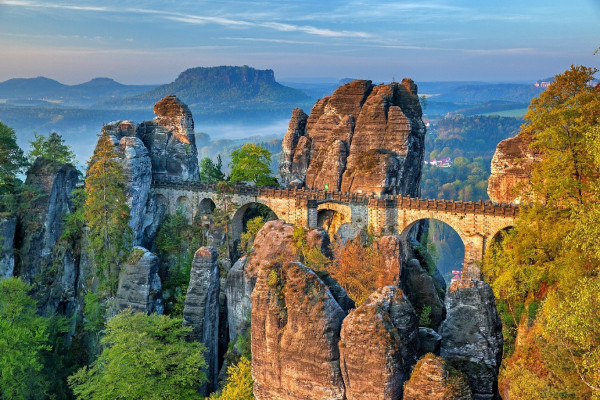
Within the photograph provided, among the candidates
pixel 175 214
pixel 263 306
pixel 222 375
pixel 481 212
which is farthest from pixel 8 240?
pixel 481 212

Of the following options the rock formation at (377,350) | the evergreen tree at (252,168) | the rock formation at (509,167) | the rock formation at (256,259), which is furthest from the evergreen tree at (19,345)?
the rock formation at (509,167)

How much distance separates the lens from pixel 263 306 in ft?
60.1

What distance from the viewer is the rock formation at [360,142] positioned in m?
45.9

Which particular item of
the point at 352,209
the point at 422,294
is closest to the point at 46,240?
the point at 352,209

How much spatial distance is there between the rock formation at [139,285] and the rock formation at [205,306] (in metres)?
3.96

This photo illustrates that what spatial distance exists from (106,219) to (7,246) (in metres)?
7.03

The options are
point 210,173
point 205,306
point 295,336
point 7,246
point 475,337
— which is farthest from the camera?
point 210,173

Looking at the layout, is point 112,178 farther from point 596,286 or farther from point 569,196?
point 596,286

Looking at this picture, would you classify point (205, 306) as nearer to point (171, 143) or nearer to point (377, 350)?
point (377, 350)

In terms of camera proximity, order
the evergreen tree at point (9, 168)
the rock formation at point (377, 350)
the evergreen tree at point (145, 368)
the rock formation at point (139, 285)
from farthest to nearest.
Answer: the evergreen tree at point (9, 168), the rock formation at point (139, 285), the evergreen tree at point (145, 368), the rock formation at point (377, 350)

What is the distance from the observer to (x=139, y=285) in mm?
35500

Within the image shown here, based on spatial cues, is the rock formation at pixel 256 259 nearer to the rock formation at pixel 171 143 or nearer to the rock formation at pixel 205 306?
the rock formation at pixel 205 306

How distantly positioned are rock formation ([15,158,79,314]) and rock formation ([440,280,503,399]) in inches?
1308

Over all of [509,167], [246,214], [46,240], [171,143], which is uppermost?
[171,143]
